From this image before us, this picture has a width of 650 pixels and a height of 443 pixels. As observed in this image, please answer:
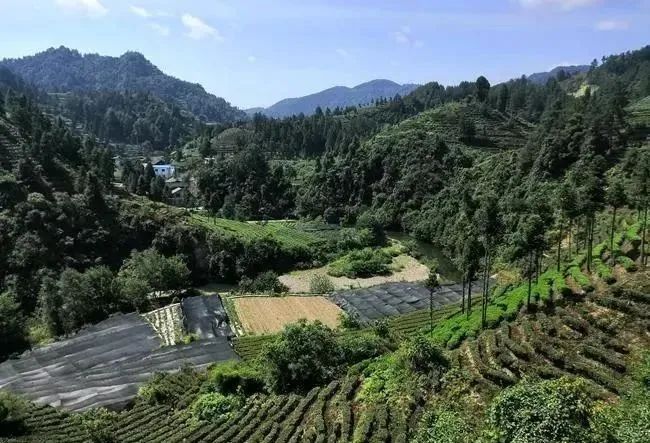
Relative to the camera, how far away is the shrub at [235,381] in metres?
33.3

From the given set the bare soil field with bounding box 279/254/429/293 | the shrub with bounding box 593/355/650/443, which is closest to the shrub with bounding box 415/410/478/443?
the shrub with bounding box 593/355/650/443

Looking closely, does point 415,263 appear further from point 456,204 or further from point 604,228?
point 604,228

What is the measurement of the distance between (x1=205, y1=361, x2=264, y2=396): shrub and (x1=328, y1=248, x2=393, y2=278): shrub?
40.2 m

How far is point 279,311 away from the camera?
54.9 meters

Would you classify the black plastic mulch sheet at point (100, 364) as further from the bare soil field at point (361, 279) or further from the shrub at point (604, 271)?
the shrub at point (604, 271)

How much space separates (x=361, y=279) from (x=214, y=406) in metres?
43.4

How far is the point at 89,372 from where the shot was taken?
4038cm

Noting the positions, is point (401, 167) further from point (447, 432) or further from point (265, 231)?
point (447, 432)

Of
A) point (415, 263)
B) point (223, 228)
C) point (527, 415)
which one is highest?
point (527, 415)

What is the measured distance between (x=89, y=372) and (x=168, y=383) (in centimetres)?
919

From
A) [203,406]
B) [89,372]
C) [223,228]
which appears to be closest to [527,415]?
[203,406]

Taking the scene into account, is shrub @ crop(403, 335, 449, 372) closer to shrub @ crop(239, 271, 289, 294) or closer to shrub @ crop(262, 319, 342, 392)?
shrub @ crop(262, 319, 342, 392)

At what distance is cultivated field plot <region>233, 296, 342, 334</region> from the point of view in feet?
168

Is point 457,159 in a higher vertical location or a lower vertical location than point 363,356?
higher
